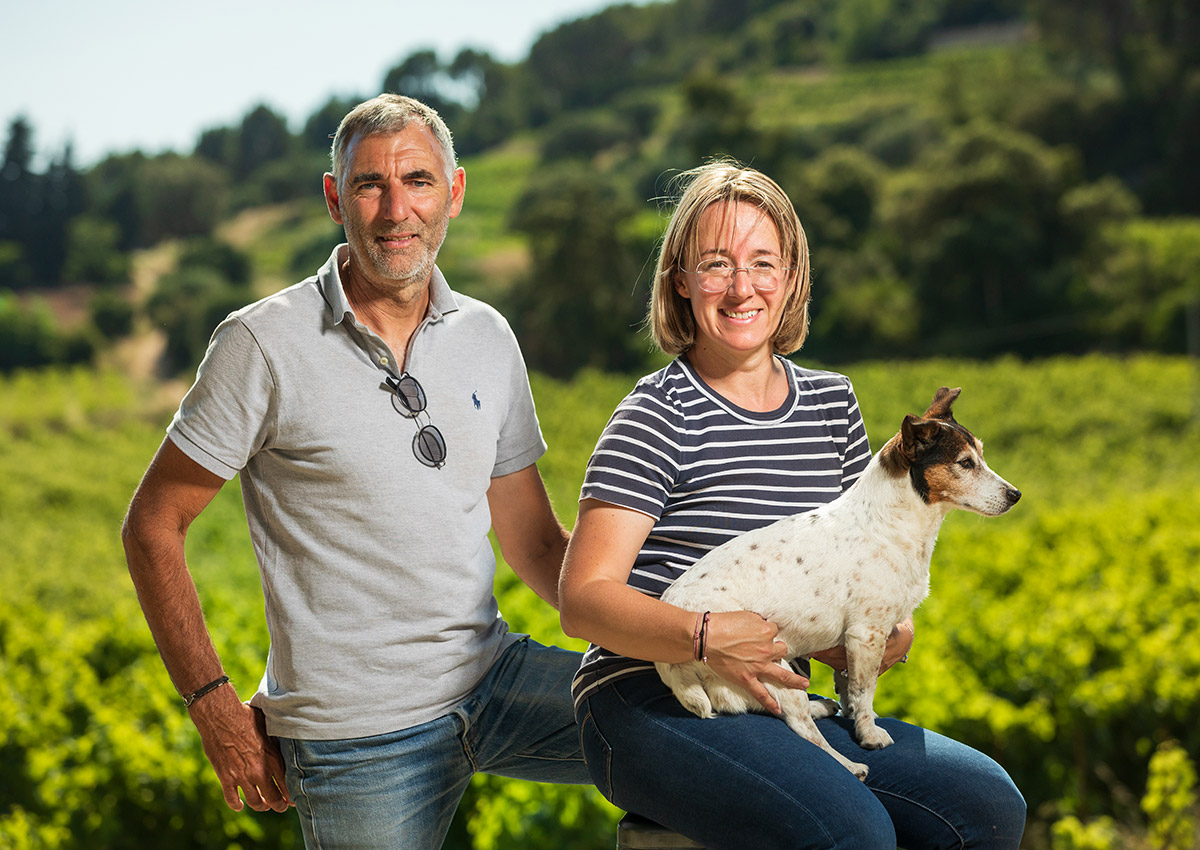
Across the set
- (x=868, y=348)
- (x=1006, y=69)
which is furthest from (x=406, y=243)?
(x=1006, y=69)

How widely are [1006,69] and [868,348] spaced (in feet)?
82.9

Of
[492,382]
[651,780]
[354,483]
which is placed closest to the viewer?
[651,780]

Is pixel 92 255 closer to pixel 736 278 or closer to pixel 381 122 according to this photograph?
pixel 381 122

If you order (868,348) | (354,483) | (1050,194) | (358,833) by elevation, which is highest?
(354,483)

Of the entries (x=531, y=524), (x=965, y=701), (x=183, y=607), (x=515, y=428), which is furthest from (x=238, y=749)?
(x=965, y=701)

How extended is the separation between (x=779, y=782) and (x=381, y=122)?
1695mm

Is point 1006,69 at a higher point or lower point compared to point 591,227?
higher

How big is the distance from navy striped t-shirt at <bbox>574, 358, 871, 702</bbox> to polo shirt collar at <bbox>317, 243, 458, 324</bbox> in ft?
2.37

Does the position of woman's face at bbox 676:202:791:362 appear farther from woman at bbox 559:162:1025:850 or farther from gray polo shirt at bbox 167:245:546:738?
gray polo shirt at bbox 167:245:546:738

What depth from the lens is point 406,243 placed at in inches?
99.3

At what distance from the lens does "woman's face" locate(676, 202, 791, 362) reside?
218 centimetres

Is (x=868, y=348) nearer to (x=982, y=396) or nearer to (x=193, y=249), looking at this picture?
(x=982, y=396)

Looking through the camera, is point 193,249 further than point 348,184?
Yes

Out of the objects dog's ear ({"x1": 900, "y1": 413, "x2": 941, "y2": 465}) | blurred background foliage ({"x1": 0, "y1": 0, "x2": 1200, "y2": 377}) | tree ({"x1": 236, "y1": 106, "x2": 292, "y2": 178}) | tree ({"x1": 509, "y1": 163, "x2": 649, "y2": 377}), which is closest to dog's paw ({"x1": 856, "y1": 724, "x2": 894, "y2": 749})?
dog's ear ({"x1": 900, "y1": 413, "x2": 941, "y2": 465})
